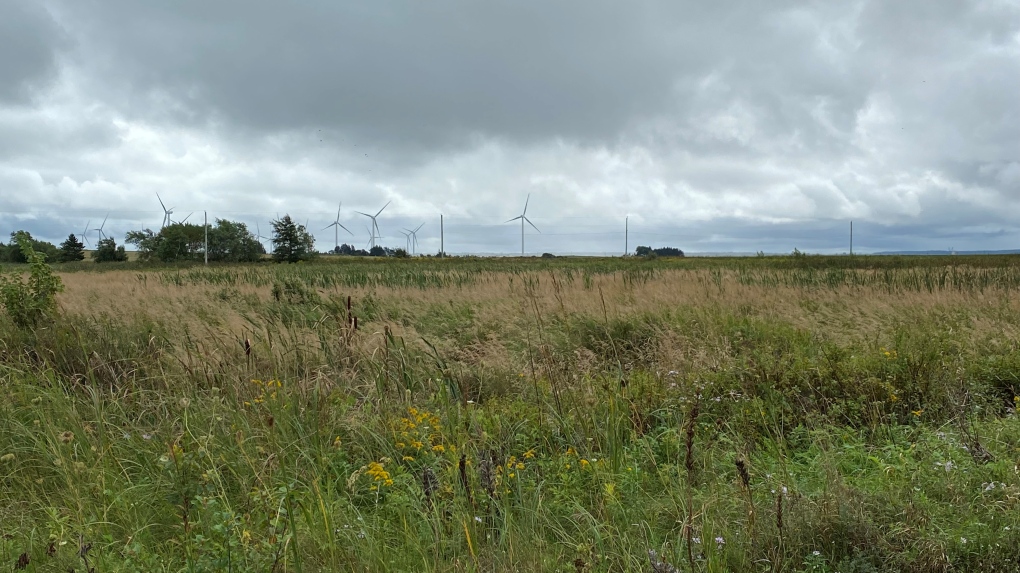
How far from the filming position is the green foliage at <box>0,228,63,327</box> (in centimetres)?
793

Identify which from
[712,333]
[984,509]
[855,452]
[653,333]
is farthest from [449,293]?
[984,509]

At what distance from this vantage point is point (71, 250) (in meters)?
87.2

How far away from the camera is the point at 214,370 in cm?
461

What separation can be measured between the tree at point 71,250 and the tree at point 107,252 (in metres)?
6.68

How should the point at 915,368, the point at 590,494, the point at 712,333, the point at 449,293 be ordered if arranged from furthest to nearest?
1. the point at 449,293
2. the point at 712,333
3. the point at 915,368
4. the point at 590,494

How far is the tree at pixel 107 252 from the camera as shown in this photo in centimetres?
7994

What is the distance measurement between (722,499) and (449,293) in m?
11.8

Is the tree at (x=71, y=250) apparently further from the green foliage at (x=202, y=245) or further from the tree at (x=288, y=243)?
the tree at (x=288, y=243)

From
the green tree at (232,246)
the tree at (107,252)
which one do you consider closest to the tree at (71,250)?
the tree at (107,252)

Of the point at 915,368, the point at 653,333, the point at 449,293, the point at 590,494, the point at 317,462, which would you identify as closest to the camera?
the point at 590,494

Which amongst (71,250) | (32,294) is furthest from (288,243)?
(32,294)

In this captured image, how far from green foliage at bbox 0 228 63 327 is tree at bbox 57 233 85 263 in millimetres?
100443

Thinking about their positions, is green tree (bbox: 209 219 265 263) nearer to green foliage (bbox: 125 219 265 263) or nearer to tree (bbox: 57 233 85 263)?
green foliage (bbox: 125 219 265 263)

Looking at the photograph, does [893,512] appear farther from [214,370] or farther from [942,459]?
[214,370]
